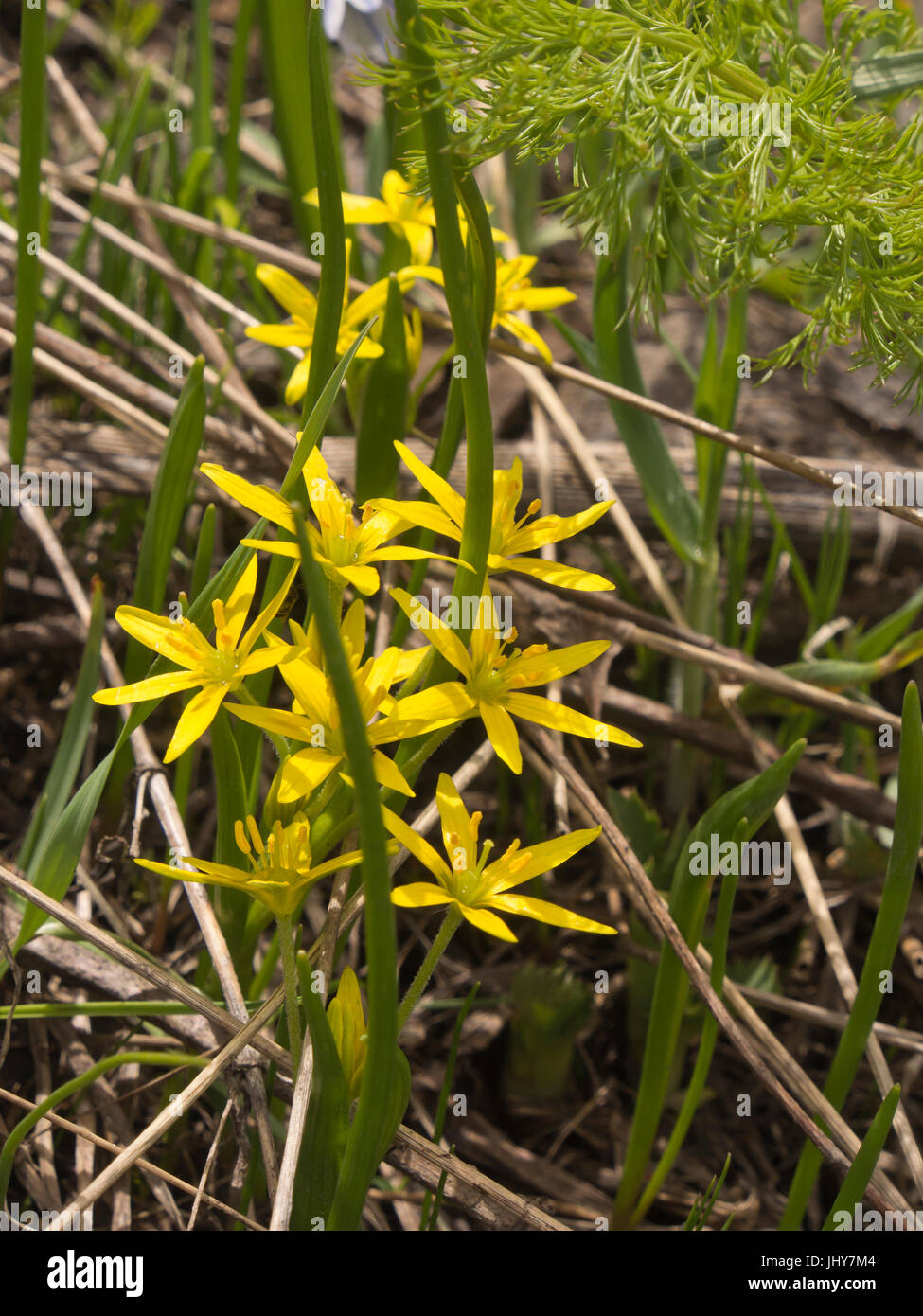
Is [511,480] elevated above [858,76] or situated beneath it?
situated beneath

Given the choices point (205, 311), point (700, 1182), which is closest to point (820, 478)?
point (700, 1182)

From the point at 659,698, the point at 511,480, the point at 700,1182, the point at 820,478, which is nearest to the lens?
the point at 511,480

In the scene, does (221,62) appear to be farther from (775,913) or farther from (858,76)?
(775,913)

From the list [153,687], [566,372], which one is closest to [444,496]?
[153,687]

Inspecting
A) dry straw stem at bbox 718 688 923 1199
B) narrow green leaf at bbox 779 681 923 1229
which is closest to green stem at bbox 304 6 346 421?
narrow green leaf at bbox 779 681 923 1229

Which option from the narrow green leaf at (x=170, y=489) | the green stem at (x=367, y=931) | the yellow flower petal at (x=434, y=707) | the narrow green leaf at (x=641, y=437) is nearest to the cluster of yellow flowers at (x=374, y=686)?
the yellow flower petal at (x=434, y=707)

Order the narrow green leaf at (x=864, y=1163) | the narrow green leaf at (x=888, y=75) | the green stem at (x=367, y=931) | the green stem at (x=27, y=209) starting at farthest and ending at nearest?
the narrow green leaf at (x=888, y=75) → the green stem at (x=27, y=209) → the narrow green leaf at (x=864, y=1163) → the green stem at (x=367, y=931)

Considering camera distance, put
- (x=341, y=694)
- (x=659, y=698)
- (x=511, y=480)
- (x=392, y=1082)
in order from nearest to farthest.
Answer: (x=341, y=694) → (x=392, y=1082) → (x=511, y=480) → (x=659, y=698)

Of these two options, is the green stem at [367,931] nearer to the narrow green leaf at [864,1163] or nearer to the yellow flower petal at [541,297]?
the narrow green leaf at [864,1163]
